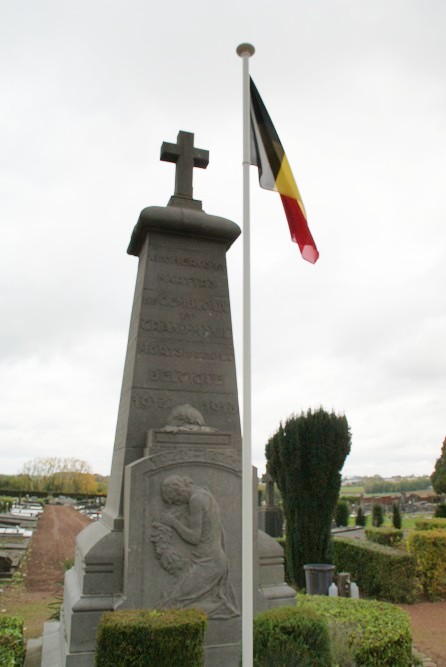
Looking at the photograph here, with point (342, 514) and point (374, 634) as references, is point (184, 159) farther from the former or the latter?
point (342, 514)

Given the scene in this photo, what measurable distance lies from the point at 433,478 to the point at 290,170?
35585 mm

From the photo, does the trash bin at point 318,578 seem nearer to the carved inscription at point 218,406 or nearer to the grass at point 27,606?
the grass at point 27,606

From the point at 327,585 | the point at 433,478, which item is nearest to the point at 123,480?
the point at 327,585

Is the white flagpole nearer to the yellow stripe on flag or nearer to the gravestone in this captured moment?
the yellow stripe on flag

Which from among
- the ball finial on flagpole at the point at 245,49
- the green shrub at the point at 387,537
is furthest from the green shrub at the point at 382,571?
the ball finial on flagpole at the point at 245,49

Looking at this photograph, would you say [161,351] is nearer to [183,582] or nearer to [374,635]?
[183,582]

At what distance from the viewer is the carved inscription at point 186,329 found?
6463mm

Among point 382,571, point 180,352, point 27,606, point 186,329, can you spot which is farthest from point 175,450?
point 382,571

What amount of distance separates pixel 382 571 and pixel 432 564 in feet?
4.22

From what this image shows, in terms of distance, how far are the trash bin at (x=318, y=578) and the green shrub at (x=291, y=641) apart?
6.17 m

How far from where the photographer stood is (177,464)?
5520 millimetres

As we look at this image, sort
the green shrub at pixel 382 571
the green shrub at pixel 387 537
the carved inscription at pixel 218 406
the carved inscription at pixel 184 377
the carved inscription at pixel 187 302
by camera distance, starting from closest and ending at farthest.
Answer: the carved inscription at pixel 184 377 < the carved inscription at pixel 218 406 < the carved inscription at pixel 187 302 < the green shrub at pixel 382 571 < the green shrub at pixel 387 537

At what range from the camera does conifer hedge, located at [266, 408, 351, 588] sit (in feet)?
36.0

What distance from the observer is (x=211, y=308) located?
681cm
